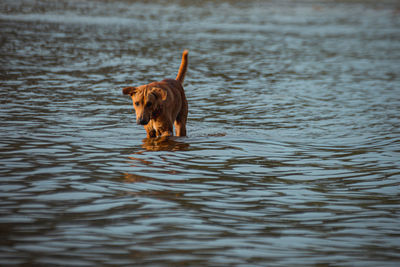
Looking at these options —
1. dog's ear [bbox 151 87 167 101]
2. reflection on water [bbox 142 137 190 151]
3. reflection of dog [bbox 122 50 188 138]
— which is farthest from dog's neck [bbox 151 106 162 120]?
reflection on water [bbox 142 137 190 151]

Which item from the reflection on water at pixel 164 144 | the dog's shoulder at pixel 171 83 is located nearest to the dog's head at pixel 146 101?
the reflection on water at pixel 164 144

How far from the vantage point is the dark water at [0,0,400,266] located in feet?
17.4

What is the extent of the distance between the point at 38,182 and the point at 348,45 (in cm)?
2525

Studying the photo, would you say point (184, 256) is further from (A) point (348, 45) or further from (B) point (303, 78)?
(A) point (348, 45)

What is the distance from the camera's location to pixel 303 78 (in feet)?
63.1

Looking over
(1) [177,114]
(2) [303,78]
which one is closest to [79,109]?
(1) [177,114]

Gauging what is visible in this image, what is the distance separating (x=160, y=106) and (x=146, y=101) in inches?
11.5

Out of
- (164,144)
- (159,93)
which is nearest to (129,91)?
(159,93)

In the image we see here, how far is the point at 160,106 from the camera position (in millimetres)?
9641

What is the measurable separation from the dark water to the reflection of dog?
0.95ft

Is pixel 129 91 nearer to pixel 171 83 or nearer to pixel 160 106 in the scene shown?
pixel 160 106

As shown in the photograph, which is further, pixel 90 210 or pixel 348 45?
pixel 348 45

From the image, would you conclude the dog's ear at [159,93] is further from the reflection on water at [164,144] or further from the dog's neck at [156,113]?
the reflection on water at [164,144]

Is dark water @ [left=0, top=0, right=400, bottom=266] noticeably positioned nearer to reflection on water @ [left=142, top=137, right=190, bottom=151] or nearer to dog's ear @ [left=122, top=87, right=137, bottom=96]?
reflection on water @ [left=142, top=137, right=190, bottom=151]
